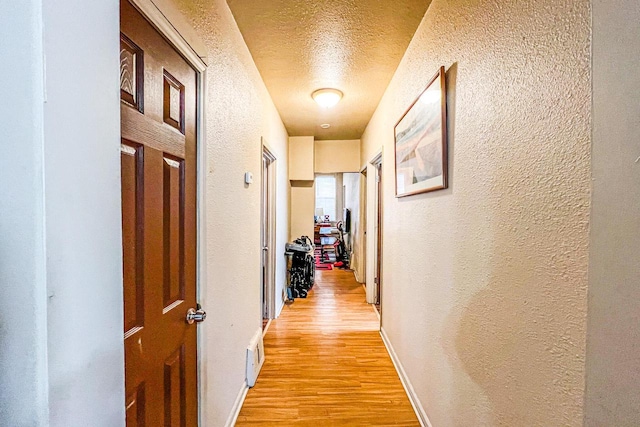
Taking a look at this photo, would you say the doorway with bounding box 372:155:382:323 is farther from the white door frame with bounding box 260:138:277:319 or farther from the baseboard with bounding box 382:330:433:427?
the white door frame with bounding box 260:138:277:319

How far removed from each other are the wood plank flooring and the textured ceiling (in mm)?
2471

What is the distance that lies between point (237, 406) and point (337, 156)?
376 centimetres

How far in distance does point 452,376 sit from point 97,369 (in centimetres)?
142

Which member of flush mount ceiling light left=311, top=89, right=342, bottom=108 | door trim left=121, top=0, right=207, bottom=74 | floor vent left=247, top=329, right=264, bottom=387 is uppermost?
flush mount ceiling light left=311, top=89, right=342, bottom=108

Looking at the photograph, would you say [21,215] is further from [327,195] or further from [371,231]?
[327,195]

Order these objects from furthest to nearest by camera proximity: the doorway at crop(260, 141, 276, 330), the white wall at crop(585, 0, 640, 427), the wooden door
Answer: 1. the doorway at crop(260, 141, 276, 330)
2. the wooden door
3. the white wall at crop(585, 0, 640, 427)

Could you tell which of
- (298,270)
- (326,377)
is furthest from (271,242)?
(326,377)

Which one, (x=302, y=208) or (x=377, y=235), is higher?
(x=302, y=208)

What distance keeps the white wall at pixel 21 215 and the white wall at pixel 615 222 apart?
2.95ft

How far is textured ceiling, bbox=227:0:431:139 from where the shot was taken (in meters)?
1.66

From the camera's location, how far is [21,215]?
372 millimetres

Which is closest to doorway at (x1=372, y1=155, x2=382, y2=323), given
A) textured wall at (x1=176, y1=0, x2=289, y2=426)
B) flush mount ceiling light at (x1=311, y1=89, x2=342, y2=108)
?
flush mount ceiling light at (x1=311, y1=89, x2=342, y2=108)

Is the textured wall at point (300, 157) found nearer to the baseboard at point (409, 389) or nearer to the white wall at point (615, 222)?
the baseboard at point (409, 389)

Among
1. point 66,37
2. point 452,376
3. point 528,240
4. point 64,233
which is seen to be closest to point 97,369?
point 64,233
